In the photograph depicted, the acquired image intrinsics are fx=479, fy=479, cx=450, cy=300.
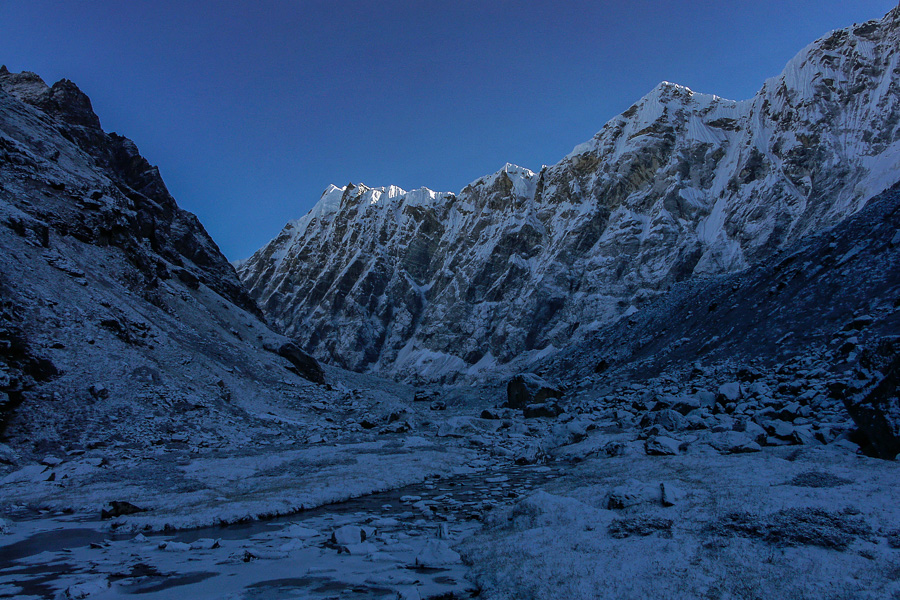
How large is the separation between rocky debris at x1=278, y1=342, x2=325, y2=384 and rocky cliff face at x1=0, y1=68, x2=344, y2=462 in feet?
3.81

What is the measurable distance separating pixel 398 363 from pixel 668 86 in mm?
113755

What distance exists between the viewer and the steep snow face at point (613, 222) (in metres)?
89.5

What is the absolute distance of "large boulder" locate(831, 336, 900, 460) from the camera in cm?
1098

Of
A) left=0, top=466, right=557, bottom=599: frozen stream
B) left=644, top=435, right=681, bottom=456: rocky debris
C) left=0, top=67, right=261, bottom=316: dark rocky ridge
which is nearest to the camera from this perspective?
left=0, top=466, right=557, bottom=599: frozen stream

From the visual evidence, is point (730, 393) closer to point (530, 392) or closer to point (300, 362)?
point (530, 392)

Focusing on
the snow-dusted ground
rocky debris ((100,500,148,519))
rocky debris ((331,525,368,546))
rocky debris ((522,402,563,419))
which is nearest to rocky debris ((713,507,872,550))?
the snow-dusted ground

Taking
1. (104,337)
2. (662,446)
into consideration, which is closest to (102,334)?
(104,337)

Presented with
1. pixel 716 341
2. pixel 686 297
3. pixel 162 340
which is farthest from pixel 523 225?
pixel 162 340

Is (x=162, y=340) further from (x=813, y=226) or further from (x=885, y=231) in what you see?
(x=813, y=226)

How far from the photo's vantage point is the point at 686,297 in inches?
2071

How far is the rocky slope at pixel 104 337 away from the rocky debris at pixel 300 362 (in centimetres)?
39

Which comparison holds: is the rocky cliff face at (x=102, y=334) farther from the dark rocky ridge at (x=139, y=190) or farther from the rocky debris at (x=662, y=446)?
the rocky debris at (x=662, y=446)

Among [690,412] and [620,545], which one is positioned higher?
[690,412]

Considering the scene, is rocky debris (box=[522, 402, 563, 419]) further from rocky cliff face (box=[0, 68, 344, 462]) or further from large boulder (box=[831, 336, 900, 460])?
large boulder (box=[831, 336, 900, 460])
